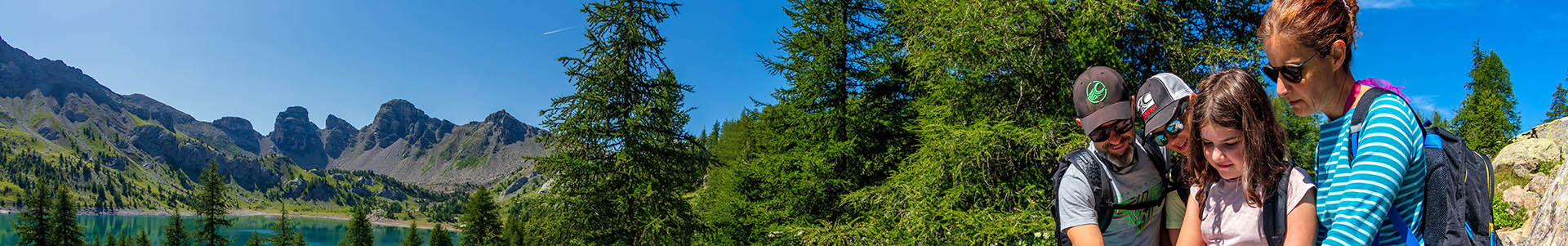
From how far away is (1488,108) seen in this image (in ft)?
121

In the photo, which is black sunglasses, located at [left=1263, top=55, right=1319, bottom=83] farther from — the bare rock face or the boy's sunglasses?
the bare rock face

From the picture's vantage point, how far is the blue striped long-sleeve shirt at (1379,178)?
1.86m

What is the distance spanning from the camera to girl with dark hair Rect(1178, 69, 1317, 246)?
221 cm

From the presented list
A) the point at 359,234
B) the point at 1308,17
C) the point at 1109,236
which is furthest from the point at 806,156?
the point at 359,234

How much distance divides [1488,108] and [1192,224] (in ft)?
161

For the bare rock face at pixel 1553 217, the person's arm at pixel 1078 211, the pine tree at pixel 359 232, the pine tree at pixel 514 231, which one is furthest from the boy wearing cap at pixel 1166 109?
the pine tree at pixel 359 232

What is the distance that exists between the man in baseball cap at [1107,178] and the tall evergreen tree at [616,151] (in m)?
9.97

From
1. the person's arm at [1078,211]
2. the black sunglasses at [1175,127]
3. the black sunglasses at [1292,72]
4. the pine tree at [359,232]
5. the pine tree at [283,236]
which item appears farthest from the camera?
the pine tree at [359,232]

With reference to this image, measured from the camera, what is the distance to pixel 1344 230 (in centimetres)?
194

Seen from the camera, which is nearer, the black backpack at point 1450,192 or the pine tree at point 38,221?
the black backpack at point 1450,192

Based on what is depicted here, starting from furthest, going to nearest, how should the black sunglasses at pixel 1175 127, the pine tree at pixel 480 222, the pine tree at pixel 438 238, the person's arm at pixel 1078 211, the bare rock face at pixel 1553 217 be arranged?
the pine tree at pixel 438 238 < the pine tree at pixel 480 222 < the bare rock face at pixel 1553 217 < the person's arm at pixel 1078 211 < the black sunglasses at pixel 1175 127

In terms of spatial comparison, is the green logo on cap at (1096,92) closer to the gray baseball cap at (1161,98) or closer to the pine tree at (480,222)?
the gray baseball cap at (1161,98)

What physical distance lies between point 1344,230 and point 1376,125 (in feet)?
0.97

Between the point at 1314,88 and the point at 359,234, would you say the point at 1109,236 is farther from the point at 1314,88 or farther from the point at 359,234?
the point at 359,234
